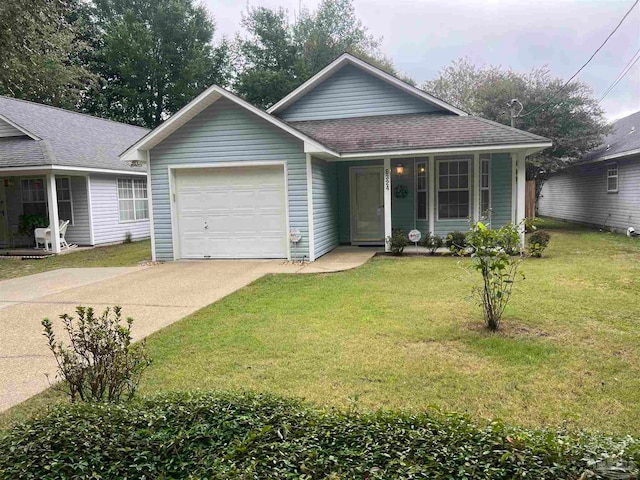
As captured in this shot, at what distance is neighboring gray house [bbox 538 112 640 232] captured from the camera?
50.7 ft

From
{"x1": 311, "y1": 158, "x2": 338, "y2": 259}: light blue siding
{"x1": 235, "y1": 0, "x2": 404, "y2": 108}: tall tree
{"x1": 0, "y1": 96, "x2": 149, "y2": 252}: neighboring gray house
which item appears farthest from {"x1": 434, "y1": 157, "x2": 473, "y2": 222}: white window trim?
{"x1": 235, "y1": 0, "x2": 404, "y2": 108}: tall tree

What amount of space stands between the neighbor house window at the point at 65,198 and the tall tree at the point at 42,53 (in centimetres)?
319

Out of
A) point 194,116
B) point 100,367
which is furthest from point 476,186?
point 100,367

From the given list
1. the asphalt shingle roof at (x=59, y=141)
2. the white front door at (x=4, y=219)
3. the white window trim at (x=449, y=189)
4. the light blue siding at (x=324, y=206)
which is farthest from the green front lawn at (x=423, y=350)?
the white front door at (x=4, y=219)

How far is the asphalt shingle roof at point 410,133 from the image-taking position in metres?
11.4

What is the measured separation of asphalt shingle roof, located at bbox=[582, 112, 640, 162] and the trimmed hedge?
15302 millimetres

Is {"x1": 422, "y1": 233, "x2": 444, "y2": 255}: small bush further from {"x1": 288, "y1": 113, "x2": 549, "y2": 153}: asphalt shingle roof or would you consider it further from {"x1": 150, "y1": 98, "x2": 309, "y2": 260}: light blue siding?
{"x1": 150, "y1": 98, "x2": 309, "y2": 260}: light blue siding

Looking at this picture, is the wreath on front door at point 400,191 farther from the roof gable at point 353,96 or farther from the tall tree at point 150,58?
the tall tree at point 150,58

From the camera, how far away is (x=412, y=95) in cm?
1408

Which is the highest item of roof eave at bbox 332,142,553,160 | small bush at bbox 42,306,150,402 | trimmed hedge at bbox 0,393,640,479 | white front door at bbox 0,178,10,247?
roof eave at bbox 332,142,553,160

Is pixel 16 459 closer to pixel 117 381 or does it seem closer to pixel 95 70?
pixel 117 381

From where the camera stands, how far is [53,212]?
47.1 ft

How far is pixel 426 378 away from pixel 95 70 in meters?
36.3

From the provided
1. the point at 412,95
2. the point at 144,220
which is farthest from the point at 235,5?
the point at 412,95
